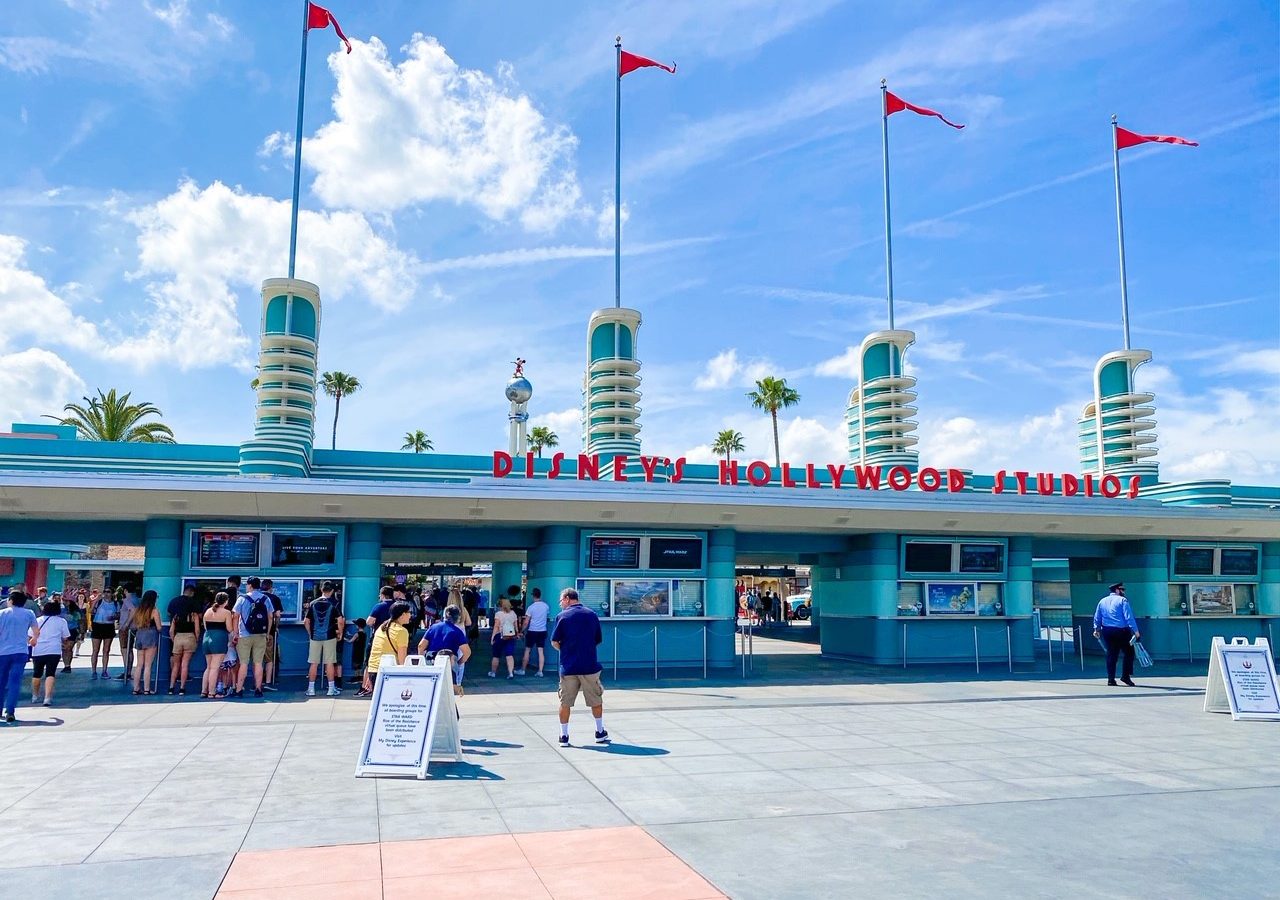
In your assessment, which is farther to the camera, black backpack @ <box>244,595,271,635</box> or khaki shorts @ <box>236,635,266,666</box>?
khaki shorts @ <box>236,635,266,666</box>

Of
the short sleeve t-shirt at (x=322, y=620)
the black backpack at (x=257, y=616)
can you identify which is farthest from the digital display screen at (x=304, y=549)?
the black backpack at (x=257, y=616)

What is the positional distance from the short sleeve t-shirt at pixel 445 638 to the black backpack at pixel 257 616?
4838 mm

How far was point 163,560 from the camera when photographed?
17844mm

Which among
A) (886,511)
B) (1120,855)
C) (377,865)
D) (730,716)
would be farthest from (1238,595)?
(377,865)

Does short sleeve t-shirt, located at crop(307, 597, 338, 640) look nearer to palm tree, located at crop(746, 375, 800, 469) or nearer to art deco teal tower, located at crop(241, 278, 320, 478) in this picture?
art deco teal tower, located at crop(241, 278, 320, 478)

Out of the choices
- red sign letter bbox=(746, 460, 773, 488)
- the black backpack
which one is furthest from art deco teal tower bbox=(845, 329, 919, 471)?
the black backpack

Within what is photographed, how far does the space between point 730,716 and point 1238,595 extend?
1802 centimetres

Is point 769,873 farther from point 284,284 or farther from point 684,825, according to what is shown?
point 284,284

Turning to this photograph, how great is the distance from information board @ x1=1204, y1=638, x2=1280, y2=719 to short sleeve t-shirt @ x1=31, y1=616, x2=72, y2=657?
1695 centimetres

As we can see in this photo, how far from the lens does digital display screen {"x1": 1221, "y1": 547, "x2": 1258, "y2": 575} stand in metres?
24.7

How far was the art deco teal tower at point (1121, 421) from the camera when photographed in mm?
27594

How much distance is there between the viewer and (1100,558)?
2528 cm

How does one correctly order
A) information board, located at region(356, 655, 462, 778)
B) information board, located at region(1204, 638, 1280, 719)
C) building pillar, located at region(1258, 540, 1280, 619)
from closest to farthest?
information board, located at region(356, 655, 462, 778), information board, located at region(1204, 638, 1280, 719), building pillar, located at region(1258, 540, 1280, 619)

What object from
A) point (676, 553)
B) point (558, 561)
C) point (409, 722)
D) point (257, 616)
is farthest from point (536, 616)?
point (409, 722)
